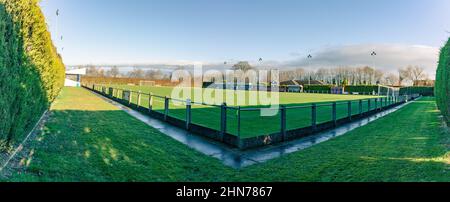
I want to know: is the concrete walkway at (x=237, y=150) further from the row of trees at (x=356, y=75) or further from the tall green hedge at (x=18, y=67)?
the row of trees at (x=356, y=75)

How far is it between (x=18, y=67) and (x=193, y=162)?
3886 millimetres

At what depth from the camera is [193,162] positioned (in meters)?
5.07

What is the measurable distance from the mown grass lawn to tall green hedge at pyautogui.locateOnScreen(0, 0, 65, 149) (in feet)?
2.13

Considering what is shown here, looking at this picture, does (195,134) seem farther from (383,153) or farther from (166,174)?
(383,153)

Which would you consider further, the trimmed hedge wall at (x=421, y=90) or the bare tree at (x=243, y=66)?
the bare tree at (x=243, y=66)

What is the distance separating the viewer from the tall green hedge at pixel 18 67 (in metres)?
4.07

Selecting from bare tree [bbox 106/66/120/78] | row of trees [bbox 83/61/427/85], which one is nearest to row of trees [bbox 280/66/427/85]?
row of trees [bbox 83/61/427/85]

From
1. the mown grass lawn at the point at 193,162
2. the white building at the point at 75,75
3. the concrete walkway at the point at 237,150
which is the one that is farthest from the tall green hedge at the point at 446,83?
the white building at the point at 75,75

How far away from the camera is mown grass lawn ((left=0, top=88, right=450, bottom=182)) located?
4.04 meters

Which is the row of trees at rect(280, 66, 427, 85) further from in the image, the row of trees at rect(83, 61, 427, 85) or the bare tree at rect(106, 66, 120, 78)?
the bare tree at rect(106, 66, 120, 78)

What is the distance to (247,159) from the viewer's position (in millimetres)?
5426

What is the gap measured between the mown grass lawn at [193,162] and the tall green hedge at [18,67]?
0.65 m
